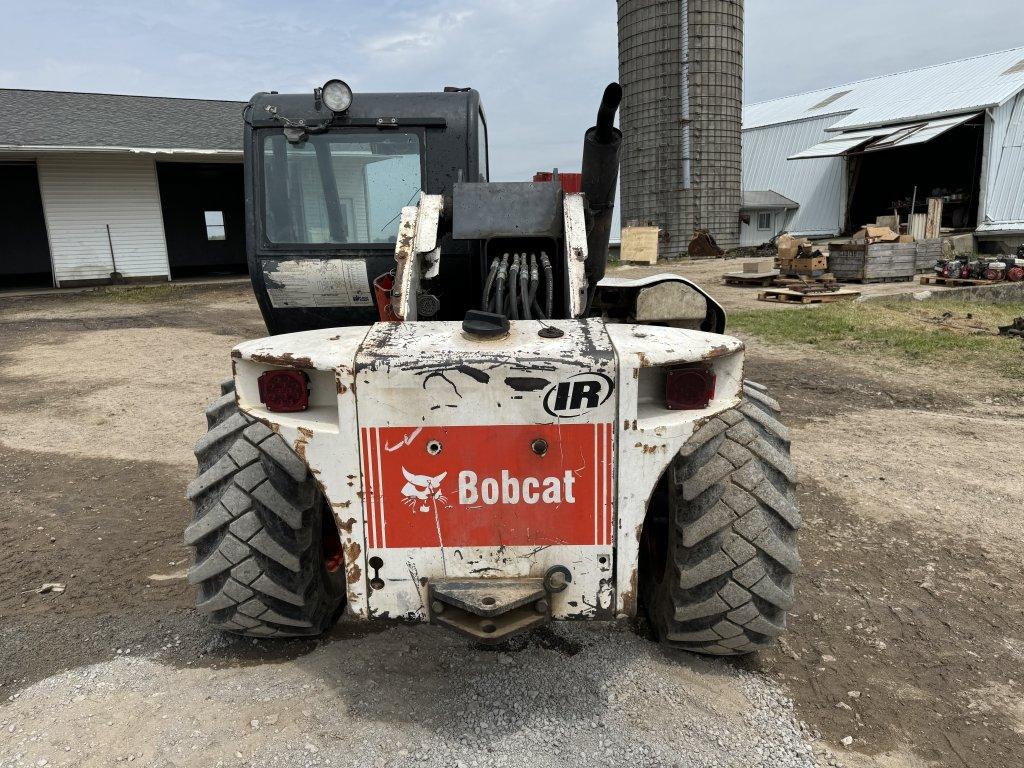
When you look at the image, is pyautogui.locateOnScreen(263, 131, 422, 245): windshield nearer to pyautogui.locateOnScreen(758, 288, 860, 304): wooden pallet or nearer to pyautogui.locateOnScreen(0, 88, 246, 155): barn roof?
pyautogui.locateOnScreen(758, 288, 860, 304): wooden pallet

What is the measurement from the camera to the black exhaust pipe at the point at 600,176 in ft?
10.2

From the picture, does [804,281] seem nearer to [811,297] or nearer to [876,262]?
[876,262]

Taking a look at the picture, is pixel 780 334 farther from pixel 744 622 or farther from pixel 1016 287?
pixel 744 622

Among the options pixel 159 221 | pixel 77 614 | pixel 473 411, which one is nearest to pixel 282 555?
pixel 473 411

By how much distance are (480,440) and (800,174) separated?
98.5 ft

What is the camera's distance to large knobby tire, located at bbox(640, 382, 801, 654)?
2445mm

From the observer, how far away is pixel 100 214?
1923 cm

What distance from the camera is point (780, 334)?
10328mm

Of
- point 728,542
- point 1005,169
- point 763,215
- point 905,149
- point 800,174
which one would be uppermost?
point 905,149

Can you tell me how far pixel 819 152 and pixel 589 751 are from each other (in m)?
27.0

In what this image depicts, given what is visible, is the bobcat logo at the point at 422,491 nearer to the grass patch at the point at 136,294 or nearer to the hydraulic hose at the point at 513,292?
the hydraulic hose at the point at 513,292

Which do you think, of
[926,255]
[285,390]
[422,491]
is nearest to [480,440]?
[422,491]

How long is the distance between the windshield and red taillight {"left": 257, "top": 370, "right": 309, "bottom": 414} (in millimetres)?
2001

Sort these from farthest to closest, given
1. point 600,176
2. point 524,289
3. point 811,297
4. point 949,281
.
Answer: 1. point 949,281
2. point 811,297
3. point 600,176
4. point 524,289
